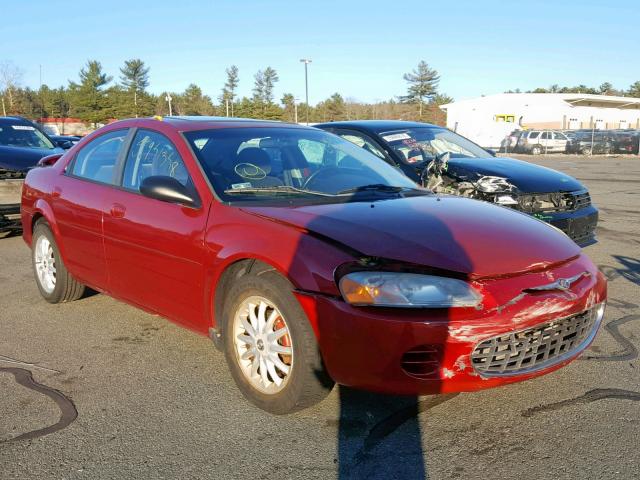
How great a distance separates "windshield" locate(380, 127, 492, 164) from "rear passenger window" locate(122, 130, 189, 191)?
3.44 meters

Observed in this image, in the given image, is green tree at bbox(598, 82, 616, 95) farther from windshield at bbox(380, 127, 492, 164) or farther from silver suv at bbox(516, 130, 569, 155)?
windshield at bbox(380, 127, 492, 164)

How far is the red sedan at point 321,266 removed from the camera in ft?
9.01

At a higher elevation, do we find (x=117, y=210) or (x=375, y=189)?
(x=375, y=189)

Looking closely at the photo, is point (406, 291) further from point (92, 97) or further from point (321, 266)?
point (92, 97)

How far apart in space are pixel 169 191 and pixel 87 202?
1269 mm

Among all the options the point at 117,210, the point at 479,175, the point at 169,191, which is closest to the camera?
the point at 169,191

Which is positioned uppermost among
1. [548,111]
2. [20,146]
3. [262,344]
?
[548,111]

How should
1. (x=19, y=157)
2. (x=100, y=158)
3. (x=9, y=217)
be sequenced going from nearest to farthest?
(x=100, y=158) < (x=9, y=217) < (x=19, y=157)

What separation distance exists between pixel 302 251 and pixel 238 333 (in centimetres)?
66

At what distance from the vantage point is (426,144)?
7.28m

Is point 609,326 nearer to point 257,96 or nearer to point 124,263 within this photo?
point 124,263

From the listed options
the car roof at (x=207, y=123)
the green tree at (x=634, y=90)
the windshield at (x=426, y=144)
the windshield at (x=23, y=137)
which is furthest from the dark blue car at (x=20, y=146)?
the green tree at (x=634, y=90)

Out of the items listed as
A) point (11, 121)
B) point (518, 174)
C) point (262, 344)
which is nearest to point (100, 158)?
point (262, 344)

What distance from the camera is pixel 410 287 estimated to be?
108 inches
